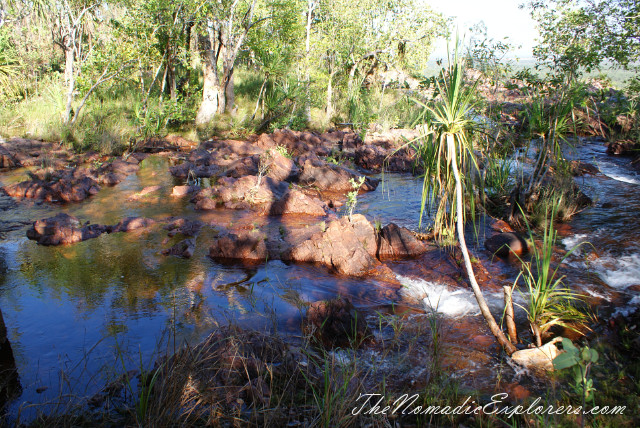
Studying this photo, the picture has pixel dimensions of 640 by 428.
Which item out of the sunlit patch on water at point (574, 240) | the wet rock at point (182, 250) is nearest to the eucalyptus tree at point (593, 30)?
the sunlit patch on water at point (574, 240)

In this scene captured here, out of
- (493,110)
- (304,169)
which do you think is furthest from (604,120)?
(304,169)

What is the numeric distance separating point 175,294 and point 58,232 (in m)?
2.97

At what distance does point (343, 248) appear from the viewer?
6.16 m

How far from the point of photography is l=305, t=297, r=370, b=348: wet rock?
4.23 m

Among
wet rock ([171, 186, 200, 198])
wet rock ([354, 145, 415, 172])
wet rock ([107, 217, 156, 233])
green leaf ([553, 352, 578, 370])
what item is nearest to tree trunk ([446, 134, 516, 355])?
green leaf ([553, 352, 578, 370])

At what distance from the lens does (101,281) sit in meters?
5.63

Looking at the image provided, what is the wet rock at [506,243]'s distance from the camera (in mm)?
6414

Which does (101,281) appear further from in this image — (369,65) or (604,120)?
(369,65)

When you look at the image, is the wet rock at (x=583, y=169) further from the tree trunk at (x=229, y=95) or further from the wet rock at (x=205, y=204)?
the tree trunk at (x=229, y=95)

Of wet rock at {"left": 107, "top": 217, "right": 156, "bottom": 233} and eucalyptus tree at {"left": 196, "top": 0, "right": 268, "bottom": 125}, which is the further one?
eucalyptus tree at {"left": 196, "top": 0, "right": 268, "bottom": 125}

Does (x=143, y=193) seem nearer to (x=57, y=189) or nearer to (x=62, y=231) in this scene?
(x=57, y=189)

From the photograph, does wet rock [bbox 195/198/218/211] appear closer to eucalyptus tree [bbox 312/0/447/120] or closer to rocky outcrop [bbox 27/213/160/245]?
rocky outcrop [bbox 27/213/160/245]

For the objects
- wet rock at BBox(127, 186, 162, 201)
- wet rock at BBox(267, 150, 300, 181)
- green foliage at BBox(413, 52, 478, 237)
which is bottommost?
wet rock at BBox(127, 186, 162, 201)

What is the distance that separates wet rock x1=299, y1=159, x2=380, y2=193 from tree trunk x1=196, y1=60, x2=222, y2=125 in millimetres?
7955
